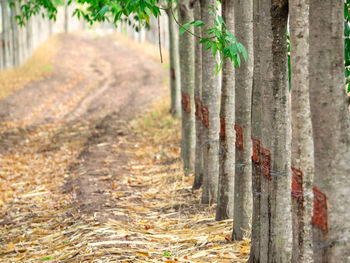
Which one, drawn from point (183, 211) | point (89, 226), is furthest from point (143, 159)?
point (89, 226)

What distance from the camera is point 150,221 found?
7066 millimetres

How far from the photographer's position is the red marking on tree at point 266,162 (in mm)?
4543

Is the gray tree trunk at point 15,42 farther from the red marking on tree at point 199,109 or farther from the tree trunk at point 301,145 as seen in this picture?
the tree trunk at point 301,145

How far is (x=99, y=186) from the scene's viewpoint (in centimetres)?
873

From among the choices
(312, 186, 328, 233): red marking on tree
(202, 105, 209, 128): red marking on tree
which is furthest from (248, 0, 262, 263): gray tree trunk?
(202, 105, 209, 128): red marking on tree

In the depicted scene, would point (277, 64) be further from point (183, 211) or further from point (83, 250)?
point (183, 211)

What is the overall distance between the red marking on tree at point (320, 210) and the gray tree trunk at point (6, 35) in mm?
23863

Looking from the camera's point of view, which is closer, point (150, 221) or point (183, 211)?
point (150, 221)

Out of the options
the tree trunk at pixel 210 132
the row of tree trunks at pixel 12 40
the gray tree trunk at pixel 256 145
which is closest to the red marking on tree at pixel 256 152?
the gray tree trunk at pixel 256 145

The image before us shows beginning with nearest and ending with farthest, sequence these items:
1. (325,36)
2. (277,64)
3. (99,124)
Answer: (325,36) < (277,64) < (99,124)

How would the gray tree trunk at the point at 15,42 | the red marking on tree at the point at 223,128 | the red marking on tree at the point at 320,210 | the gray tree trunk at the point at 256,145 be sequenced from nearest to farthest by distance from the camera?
the red marking on tree at the point at 320,210
the gray tree trunk at the point at 256,145
the red marking on tree at the point at 223,128
the gray tree trunk at the point at 15,42

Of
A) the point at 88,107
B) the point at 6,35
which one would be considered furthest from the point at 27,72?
the point at 88,107

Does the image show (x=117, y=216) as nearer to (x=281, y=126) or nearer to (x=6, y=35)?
(x=281, y=126)

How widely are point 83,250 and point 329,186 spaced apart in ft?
11.0
